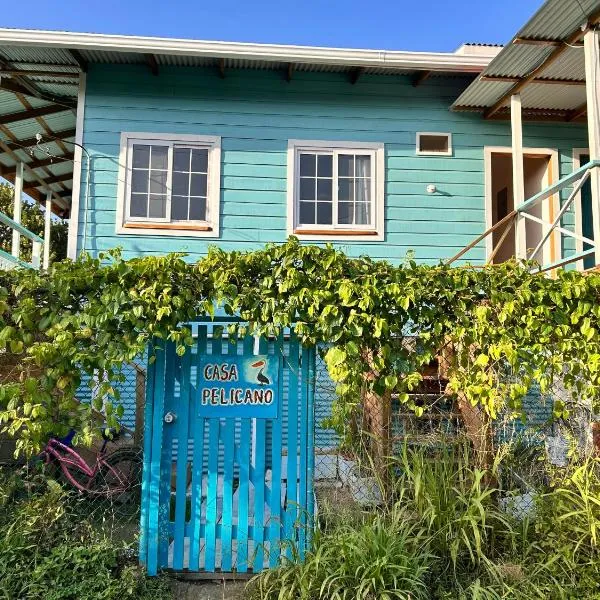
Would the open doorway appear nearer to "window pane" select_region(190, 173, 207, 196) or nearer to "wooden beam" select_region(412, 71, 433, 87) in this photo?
"wooden beam" select_region(412, 71, 433, 87)

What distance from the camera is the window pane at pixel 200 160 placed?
7.67m

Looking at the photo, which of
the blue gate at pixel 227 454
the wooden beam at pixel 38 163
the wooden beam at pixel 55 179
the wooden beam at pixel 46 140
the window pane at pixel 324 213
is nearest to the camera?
the blue gate at pixel 227 454

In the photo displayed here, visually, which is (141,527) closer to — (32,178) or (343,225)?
(343,225)

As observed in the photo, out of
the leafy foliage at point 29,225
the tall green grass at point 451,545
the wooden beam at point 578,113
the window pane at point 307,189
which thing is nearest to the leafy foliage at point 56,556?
the tall green grass at point 451,545

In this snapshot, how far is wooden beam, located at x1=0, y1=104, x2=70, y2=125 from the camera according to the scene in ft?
29.8

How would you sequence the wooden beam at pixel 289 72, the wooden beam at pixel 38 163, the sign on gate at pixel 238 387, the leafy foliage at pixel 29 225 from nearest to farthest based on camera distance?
the sign on gate at pixel 238 387 → the wooden beam at pixel 289 72 → the wooden beam at pixel 38 163 → the leafy foliage at pixel 29 225

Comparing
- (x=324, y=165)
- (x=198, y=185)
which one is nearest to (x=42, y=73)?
(x=198, y=185)

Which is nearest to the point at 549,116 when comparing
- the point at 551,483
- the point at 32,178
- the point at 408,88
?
the point at 408,88

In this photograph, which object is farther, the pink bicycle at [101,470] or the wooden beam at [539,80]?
the wooden beam at [539,80]

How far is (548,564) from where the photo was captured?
3176 mm

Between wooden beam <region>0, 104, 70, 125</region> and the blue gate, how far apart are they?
23.9 ft

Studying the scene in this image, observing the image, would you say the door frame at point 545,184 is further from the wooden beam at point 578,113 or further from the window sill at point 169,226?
the window sill at point 169,226

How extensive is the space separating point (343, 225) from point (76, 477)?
481 centimetres

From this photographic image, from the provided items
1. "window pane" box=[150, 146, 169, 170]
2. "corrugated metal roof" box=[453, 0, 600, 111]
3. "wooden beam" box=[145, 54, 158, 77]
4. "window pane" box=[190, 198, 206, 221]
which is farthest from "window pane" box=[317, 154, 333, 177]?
"wooden beam" box=[145, 54, 158, 77]
